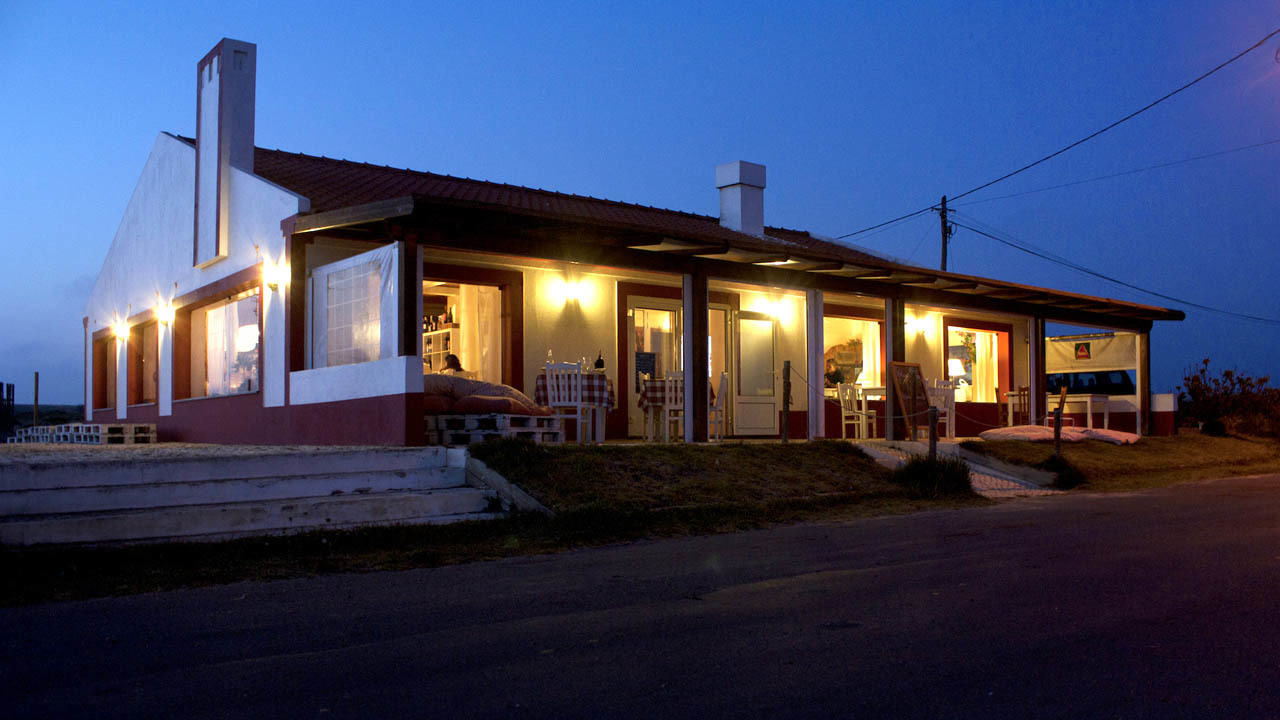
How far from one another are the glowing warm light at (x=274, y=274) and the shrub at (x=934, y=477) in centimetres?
702

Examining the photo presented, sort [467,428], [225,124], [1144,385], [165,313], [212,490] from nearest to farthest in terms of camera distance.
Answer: [212,490] → [467,428] → [225,124] → [165,313] → [1144,385]

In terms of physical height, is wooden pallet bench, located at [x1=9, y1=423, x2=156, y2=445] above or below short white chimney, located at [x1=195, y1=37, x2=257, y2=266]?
below

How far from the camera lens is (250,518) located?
21.6 feet

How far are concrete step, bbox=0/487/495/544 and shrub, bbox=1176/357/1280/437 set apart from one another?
18380 mm

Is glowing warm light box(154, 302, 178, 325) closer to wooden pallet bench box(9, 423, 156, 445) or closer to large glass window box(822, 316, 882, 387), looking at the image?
wooden pallet bench box(9, 423, 156, 445)

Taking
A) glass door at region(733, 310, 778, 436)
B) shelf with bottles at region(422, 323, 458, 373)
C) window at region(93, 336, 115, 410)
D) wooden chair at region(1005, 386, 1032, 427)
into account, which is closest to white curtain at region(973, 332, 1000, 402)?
wooden chair at region(1005, 386, 1032, 427)

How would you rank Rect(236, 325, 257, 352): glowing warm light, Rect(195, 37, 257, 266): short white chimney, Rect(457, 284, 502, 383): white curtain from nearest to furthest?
Rect(195, 37, 257, 266): short white chimney, Rect(236, 325, 257, 352): glowing warm light, Rect(457, 284, 502, 383): white curtain

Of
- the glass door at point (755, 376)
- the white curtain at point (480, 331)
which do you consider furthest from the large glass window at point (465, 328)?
the glass door at point (755, 376)

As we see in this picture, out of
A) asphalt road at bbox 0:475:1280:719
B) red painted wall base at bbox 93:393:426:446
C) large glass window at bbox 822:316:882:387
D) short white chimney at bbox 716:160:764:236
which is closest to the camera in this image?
asphalt road at bbox 0:475:1280:719

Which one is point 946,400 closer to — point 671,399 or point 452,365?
point 671,399

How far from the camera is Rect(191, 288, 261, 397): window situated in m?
12.4

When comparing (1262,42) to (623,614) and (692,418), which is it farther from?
(623,614)

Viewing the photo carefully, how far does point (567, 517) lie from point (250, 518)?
2210mm

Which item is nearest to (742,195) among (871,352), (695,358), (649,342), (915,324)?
(649,342)
